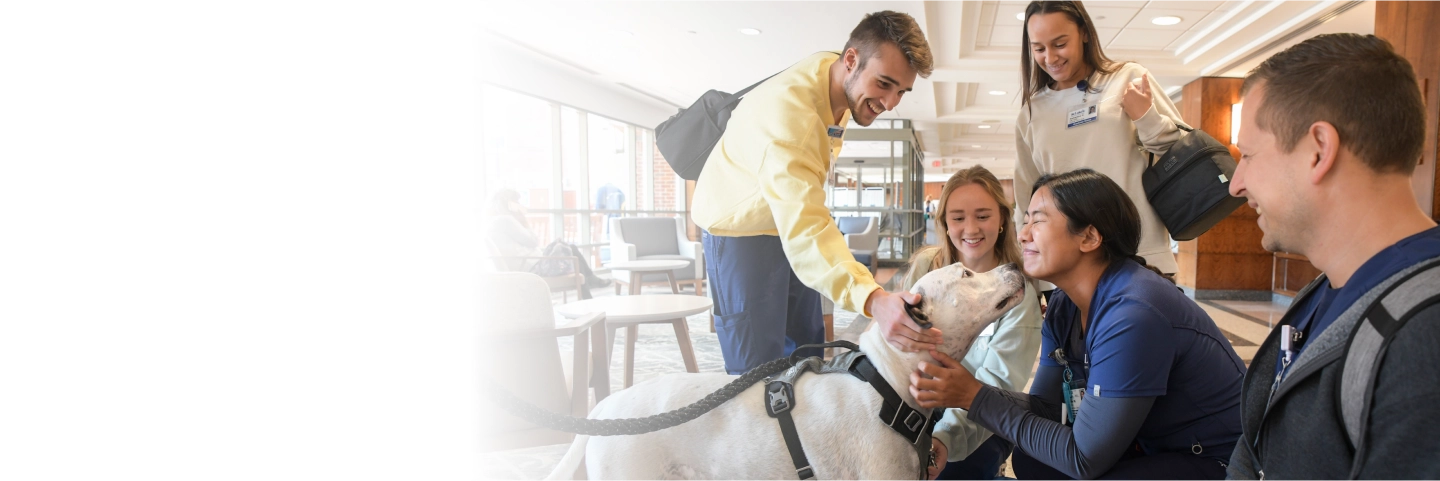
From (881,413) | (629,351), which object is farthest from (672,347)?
(881,413)

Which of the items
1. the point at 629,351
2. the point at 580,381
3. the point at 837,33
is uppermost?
the point at 837,33

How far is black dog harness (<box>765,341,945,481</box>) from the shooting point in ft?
4.27

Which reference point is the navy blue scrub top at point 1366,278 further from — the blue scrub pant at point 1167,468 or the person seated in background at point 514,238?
the person seated in background at point 514,238

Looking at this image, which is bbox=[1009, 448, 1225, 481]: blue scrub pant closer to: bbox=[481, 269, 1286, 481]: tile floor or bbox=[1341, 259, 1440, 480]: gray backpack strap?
bbox=[1341, 259, 1440, 480]: gray backpack strap

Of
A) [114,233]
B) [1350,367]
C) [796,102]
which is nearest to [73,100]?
[114,233]

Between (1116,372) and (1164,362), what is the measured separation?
0.09 meters

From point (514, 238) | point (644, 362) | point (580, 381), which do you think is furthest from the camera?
point (514, 238)

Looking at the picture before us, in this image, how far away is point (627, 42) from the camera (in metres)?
6.69

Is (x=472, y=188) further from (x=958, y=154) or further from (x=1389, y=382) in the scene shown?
(x=958, y=154)

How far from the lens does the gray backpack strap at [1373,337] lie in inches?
26.1

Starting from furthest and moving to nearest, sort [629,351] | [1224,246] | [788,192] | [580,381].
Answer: [1224,246] → [629,351] → [580,381] → [788,192]

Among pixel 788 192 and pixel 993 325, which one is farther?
pixel 993 325

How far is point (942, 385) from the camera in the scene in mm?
1320

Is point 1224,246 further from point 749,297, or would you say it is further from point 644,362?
point 749,297
